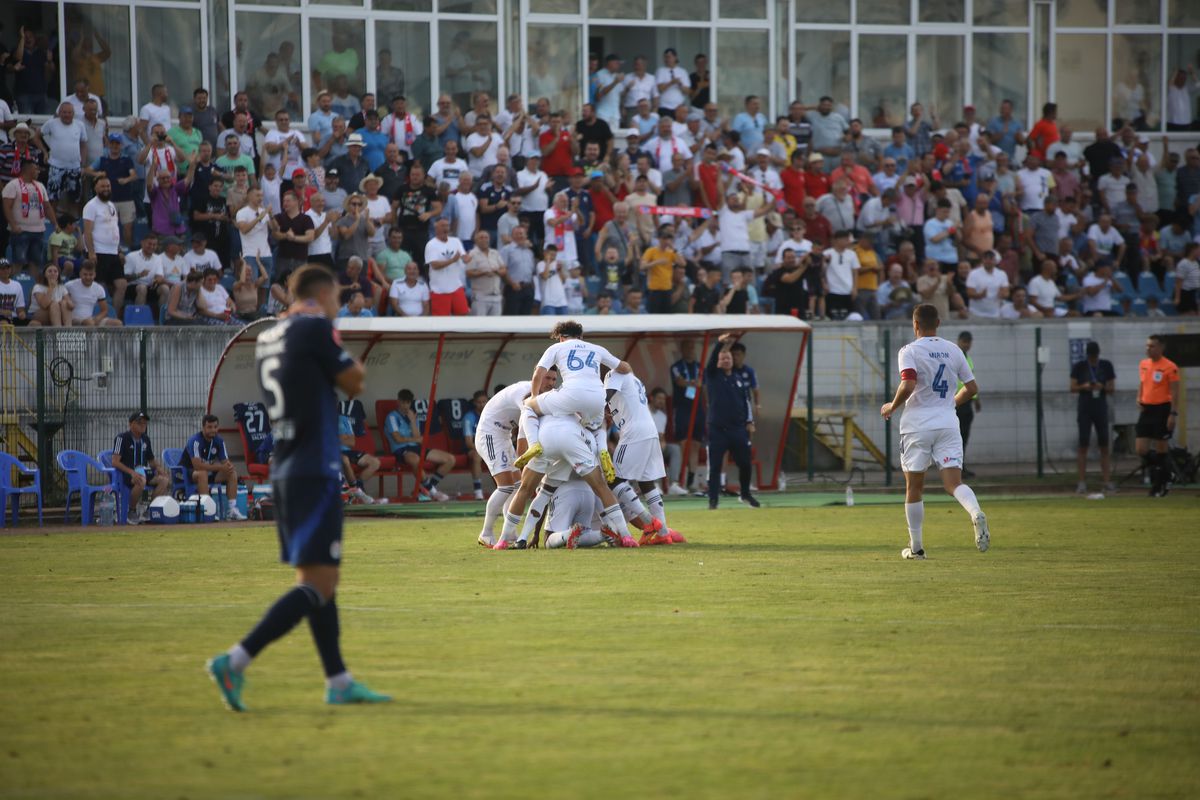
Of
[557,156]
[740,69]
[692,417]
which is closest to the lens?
[692,417]

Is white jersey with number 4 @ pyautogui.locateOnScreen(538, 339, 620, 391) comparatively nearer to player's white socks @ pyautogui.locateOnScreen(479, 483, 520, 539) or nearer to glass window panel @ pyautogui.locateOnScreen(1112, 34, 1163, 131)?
player's white socks @ pyautogui.locateOnScreen(479, 483, 520, 539)

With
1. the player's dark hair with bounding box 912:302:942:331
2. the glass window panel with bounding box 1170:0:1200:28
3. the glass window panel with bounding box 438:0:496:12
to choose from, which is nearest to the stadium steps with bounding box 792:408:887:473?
the glass window panel with bounding box 438:0:496:12

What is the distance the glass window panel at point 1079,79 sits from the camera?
34.0 meters

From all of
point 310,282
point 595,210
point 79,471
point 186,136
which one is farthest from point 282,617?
point 595,210

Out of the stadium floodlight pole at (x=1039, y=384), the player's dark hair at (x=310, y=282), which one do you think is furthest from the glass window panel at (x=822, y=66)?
the player's dark hair at (x=310, y=282)

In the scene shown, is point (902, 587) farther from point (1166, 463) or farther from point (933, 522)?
point (1166, 463)

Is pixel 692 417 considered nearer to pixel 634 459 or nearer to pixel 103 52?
pixel 634 459

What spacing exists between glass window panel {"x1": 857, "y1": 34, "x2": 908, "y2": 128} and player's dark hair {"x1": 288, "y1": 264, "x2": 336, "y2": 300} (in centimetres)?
2687

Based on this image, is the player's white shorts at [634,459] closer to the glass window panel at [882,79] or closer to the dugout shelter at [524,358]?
the dugout shelter at [524,358]

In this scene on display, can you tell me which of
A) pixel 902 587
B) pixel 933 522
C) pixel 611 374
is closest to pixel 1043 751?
pixel 902 587

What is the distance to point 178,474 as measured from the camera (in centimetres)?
2019

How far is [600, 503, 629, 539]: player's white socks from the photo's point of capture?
47.7 ft

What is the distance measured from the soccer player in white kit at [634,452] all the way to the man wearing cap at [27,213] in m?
10.4

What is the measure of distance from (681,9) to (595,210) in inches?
292
